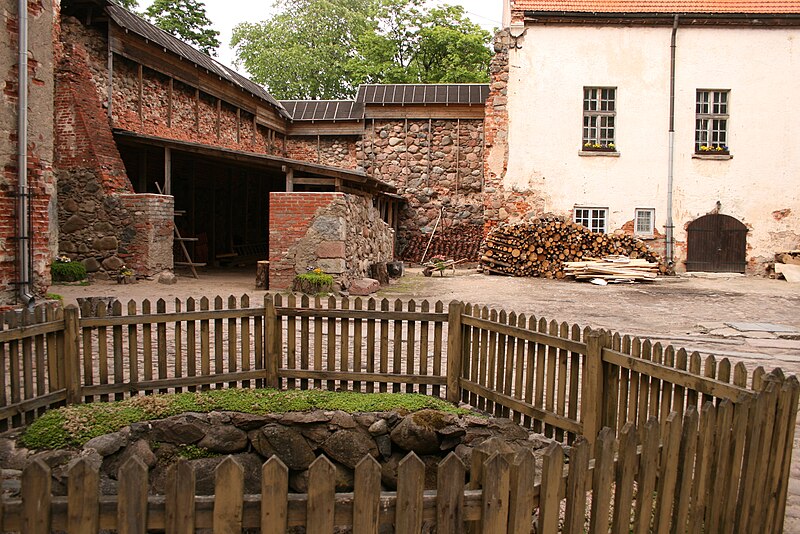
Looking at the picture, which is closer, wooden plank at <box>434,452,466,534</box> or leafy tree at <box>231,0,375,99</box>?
wooden plank at <box>434,452,466,534</box>

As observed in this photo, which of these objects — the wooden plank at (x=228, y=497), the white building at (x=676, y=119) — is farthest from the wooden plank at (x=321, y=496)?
the white building at (x=676, y=119)

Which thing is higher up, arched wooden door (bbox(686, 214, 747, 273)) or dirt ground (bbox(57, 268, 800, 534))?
arched wooden door (bbox(686, 214, 747, 273))

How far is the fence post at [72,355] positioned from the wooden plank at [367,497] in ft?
12.3

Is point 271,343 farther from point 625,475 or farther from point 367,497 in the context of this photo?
point 625,475

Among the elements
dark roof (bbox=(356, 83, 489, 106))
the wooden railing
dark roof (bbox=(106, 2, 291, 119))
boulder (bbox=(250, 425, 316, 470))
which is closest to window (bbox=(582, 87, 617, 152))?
dark roof (bbox=(356, 83, 489, 106))

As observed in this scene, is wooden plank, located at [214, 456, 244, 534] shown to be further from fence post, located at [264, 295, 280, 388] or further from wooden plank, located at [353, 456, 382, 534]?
fence post, located at [264, 295, 280, 388]

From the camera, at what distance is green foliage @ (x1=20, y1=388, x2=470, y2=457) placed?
499cm

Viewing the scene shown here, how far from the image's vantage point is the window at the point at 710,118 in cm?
1959

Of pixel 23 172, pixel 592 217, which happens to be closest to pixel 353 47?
pixel 592 217

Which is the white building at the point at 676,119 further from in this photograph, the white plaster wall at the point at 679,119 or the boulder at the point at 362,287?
the boulder at the point at 362,287

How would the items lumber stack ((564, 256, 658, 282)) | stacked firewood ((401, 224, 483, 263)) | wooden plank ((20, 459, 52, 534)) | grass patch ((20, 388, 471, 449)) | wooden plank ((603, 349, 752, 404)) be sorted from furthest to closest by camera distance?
stacked firewood ((401, 224, 483, 263)) → lumber stack ((564, 256, 658, 282)) → grass patch ((20, 388, 471, 449)) → wooden plank ((603, 349, 752, 404)) → wooden plank ((20, 459, 52, 534))

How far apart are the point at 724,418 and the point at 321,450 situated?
3578 mm

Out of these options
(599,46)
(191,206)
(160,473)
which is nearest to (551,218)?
(599,46)

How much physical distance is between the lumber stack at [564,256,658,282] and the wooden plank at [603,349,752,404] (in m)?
13.0
